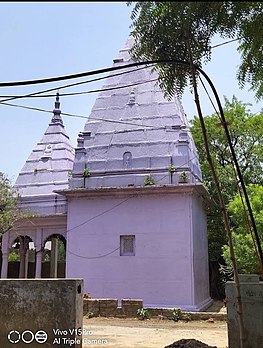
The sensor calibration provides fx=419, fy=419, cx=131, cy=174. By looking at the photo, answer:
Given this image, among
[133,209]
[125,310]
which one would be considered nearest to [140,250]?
[133,209]

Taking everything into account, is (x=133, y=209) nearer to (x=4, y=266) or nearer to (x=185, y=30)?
(x=4, y=266)

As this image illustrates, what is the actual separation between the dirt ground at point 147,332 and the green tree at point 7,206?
5181mm

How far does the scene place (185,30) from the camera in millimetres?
4520

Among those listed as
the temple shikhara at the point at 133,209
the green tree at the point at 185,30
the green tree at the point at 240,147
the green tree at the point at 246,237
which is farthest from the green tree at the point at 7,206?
the green tree at the point at 185,30

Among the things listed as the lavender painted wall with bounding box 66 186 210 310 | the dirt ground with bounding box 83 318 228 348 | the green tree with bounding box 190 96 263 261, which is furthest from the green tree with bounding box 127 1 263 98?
Result: the green tree with bounding box 190 96 263 261

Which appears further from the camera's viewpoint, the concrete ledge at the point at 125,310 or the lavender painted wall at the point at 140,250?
the lavender painted wall at the point at 140,250

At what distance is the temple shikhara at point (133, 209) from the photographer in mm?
14180

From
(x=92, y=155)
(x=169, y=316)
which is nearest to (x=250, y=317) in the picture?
(x=169, y=316)

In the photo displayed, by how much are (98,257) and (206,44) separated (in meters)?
11.0

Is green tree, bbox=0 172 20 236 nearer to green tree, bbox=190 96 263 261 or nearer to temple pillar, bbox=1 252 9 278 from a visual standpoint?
temple pillar, bbox=1 252 9 278

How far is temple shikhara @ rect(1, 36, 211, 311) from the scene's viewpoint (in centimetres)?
1418

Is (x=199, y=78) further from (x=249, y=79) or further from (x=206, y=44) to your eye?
(x=249, y=79)

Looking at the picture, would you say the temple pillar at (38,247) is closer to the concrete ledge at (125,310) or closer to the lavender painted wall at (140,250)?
the lavender painted wall at (140,250)

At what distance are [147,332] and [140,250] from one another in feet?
15.2
